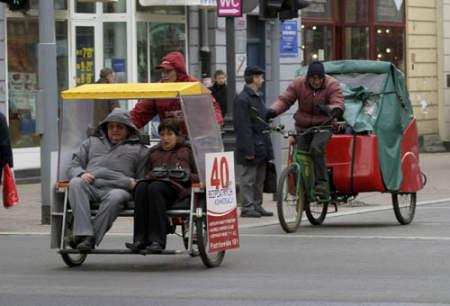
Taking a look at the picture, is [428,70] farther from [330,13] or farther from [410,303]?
[410,303]

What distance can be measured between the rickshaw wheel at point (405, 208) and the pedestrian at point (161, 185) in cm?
435

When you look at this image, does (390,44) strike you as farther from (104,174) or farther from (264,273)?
(264,273)

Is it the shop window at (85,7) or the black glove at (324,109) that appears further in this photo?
the shop window at (85,7)

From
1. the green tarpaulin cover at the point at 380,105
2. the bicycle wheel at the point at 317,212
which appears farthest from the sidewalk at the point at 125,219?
the green tarpaulin cover at the point at 380,105

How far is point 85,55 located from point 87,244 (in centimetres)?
1372

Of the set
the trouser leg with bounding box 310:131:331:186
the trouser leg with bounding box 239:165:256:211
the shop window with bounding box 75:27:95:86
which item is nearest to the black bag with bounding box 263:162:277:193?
the trouser leg with bounding box 239:165:256:211

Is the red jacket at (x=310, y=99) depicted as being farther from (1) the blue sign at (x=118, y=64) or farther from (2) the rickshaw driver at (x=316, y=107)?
(1) the blue sign at (x=118, y=64)

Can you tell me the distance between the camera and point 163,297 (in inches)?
402

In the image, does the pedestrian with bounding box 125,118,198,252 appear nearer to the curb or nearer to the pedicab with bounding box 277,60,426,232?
the pedicab with bounding box 277,60,426,232

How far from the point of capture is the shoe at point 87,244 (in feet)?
38.8

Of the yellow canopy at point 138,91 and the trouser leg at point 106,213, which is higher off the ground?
the yellow canopy at point 138,91

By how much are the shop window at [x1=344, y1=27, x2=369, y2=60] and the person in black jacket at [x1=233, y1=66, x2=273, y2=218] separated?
15.3 metres

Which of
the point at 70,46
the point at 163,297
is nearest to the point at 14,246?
the point at 163,297

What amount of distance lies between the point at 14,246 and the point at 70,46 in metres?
11.0
